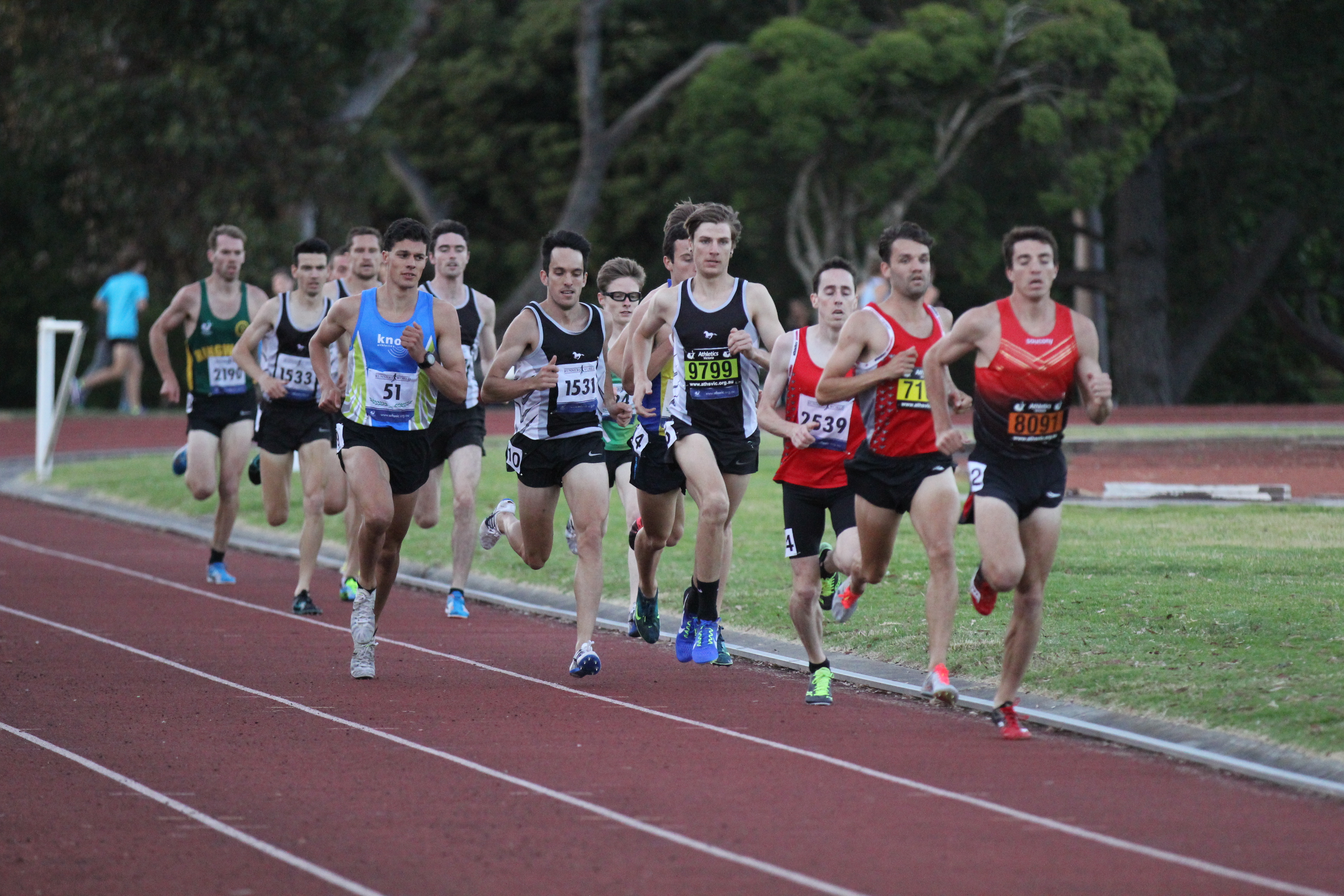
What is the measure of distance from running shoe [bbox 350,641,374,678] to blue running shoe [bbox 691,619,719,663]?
1.67 m

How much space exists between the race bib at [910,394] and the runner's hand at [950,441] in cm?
63

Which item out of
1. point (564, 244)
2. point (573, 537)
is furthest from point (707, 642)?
point (564, 244)

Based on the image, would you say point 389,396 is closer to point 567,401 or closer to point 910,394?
point 567,401

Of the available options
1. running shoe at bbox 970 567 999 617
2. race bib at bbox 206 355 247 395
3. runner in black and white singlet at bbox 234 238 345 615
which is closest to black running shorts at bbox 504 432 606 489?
running shoe at bbox 970 567 999 617

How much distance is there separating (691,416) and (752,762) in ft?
8.31

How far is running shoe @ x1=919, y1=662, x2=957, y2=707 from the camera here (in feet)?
27.0

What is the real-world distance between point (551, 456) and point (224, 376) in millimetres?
4436

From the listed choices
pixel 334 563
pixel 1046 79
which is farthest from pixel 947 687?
pixel 1046 79

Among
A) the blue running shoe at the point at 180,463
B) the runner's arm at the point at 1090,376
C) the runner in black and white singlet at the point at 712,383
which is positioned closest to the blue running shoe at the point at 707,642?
the runner in black and white singlet at the point at 712,383

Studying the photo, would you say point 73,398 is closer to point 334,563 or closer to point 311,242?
point 334,563

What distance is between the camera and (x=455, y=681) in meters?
9.52

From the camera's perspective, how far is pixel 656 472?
9859 mm

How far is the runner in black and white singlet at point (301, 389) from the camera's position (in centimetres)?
1223

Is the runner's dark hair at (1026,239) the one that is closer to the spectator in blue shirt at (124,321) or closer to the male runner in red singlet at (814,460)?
→ the male runner in red singlet at (814,460)
